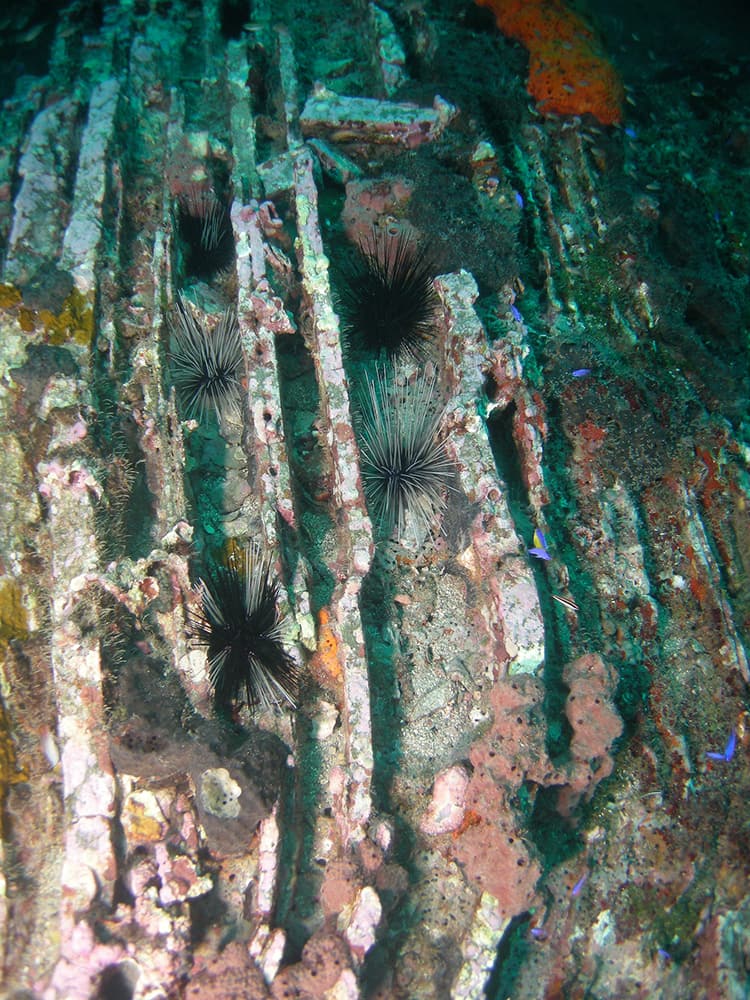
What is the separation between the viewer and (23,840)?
12.3 ft

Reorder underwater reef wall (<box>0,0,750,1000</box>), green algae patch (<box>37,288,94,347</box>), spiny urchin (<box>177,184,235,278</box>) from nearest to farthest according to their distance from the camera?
underwater reef wall (<box>0,0,750,1000</box>)
green algae patch (<box>37,288,94,347</box>)
spiny urchin (<box>177,184,235,278</box>)

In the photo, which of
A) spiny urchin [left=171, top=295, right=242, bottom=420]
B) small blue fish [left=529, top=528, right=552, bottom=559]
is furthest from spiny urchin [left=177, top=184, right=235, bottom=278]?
small blue fish [left=529, top=528, right=552, bottom=559]

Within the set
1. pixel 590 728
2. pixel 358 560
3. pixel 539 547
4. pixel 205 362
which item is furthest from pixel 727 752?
pixel 205 362

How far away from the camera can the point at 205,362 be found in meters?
4.95

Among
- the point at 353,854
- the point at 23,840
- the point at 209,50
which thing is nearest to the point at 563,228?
the point at 209,50

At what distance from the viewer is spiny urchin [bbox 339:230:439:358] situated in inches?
200

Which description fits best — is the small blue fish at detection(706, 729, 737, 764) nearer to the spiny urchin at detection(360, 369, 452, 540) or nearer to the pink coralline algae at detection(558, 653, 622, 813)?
the pink coralline algae at detection(558, 653, 622, 813)

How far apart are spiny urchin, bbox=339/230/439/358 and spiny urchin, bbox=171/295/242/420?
0.99 m

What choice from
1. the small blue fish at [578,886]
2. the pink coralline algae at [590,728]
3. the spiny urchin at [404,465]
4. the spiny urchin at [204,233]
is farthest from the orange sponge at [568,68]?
the small blue fish at [578,886]

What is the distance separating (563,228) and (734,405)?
2491mm

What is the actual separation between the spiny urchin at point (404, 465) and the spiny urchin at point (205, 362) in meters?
1.19

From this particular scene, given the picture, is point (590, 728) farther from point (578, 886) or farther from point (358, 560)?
point (358, 560)

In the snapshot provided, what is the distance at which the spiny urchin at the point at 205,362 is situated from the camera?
493 centimetres

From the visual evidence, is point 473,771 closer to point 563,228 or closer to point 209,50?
point 563,228
